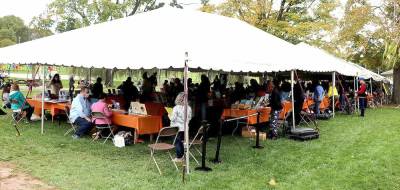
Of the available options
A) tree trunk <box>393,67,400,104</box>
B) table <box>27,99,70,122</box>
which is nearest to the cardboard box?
table <box>27,99,70,122</box>

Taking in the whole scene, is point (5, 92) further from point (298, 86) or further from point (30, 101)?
point (298, 86)

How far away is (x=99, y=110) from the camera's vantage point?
33.3 ft

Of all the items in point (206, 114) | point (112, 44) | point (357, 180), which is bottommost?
point (357, 180)

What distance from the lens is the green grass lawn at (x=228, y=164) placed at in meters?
6.86

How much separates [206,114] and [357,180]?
430 centimetres

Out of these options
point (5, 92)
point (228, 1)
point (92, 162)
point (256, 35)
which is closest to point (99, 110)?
point (92, 162)

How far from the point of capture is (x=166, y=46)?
7.80m

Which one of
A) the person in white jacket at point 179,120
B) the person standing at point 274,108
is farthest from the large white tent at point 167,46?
the person standing at point 274,108

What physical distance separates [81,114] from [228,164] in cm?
444

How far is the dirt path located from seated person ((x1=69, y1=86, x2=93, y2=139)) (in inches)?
125

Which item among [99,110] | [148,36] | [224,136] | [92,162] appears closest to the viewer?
[92,162]

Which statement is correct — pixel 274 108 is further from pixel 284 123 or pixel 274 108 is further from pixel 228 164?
pixel 228 164

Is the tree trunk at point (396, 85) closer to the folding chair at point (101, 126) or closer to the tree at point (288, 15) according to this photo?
the tree at point (288, 15)

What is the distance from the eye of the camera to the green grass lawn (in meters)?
6.86
